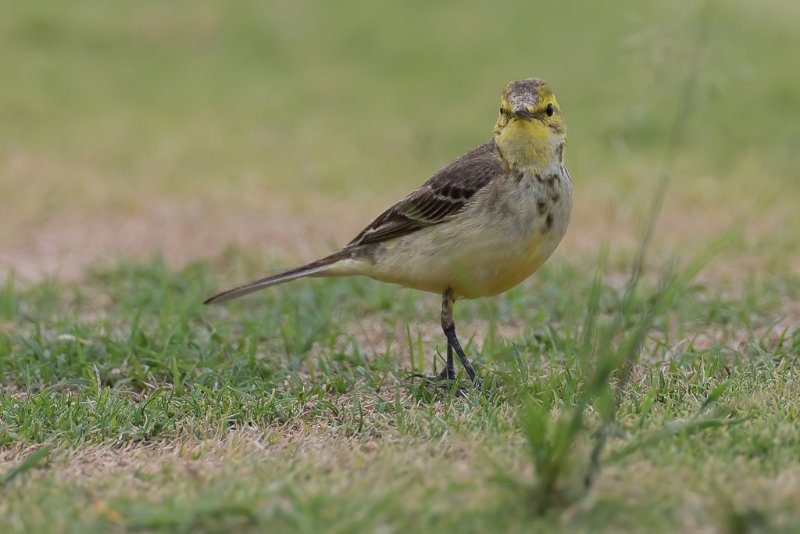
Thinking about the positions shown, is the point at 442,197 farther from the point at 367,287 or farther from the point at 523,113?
the point at 367,287

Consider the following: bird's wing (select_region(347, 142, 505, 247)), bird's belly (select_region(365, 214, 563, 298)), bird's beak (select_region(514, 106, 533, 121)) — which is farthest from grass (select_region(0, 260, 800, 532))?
bird's beak (select_region(514, 106, 533, 121))

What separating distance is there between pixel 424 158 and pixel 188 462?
7.00 m

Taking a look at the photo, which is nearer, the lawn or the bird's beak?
the lawn

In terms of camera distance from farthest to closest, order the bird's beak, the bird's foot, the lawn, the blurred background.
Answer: the blurred background < the bird's foot < the bird's beak < the lawn

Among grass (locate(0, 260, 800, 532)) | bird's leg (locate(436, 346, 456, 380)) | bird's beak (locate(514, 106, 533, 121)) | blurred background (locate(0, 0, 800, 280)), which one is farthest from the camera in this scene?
blurred background (locate(0, 0, 800, 280))

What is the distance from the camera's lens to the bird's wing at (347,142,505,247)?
4969mm

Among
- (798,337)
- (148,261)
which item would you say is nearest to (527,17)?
(148,261)

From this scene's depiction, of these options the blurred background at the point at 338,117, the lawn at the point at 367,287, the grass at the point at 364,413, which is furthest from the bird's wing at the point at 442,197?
the blurred background at the point at 338,117

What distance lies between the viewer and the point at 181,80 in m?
13.1

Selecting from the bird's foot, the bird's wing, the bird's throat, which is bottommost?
the bird's foot

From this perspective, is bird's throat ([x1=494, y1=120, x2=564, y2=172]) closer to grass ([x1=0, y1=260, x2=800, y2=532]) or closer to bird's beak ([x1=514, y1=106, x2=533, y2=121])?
bird's beak ([x1=514, y1=106, x2=533, y2=121])

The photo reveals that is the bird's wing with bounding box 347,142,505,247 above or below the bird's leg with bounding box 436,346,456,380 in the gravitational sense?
above

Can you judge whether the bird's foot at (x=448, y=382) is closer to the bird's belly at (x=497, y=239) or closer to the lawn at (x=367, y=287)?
the lawn at (x=367, y=287)

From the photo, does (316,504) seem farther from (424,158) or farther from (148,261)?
(424,158)
